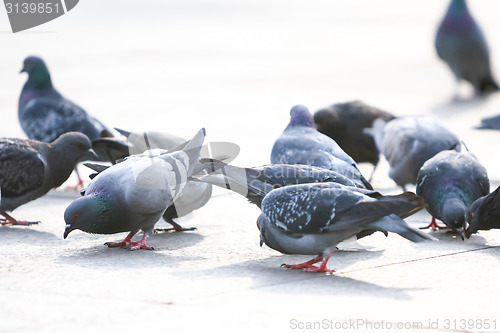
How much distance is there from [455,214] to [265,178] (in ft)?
4.66

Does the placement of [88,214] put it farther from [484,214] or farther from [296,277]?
[484,214]

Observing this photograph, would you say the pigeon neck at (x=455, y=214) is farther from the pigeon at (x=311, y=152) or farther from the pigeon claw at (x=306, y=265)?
the pigeon claw at (x=306, y=265)

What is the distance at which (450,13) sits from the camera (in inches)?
545

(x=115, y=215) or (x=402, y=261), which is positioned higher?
(x=115, y=215)

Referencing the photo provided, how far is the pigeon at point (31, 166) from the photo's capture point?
22.9 ft

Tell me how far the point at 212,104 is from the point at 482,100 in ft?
14.0

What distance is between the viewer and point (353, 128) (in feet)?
30.3

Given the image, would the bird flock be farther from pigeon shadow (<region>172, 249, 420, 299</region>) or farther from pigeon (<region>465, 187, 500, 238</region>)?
pigeon shadow (<region>172, 249, 420, 299</region>)

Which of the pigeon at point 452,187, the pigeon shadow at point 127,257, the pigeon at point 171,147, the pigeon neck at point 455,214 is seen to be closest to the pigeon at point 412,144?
the pigeon at point 452,187

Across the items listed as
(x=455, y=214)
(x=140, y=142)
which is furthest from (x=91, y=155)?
(x=455, y=214)

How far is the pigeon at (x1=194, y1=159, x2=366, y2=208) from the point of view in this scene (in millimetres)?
6027

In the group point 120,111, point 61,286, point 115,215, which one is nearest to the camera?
point 61,286

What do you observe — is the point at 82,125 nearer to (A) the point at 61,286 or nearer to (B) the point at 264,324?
(A) the point at 61,286

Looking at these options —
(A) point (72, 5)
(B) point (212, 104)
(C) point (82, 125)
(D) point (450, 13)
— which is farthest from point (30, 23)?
(C) point (82, 125)
